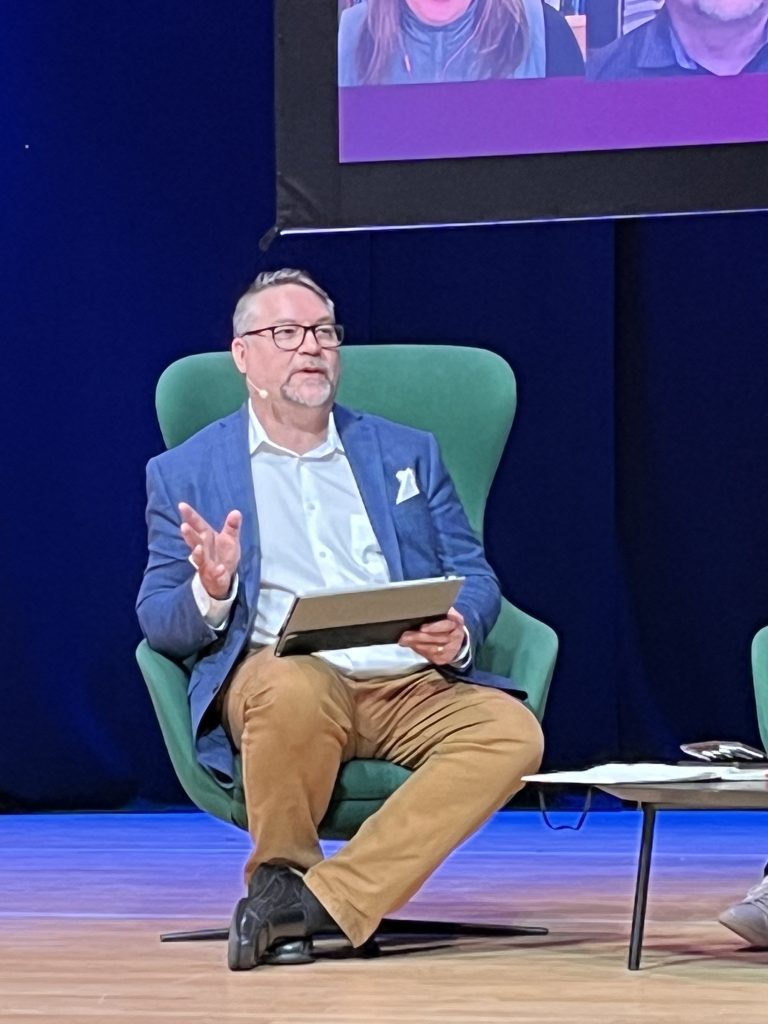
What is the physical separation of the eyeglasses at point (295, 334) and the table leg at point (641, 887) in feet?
3.37

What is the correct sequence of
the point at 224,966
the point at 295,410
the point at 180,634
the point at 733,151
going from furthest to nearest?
the point at 733,151, the point at 295,410, the point at 180,634, the point at 224,966

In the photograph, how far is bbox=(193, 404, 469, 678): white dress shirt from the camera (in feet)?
9.43

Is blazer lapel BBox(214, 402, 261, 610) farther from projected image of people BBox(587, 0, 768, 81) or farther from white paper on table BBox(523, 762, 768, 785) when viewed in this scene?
projected image of people BBox(587, 0, 768, 81)

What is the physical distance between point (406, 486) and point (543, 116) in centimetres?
120

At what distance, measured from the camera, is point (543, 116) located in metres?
3.88

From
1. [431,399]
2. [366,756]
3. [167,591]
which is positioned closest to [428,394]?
[431,399]

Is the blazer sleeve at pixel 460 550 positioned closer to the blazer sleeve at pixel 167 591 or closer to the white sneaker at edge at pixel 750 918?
the blazer sleeve at pixel 167 591

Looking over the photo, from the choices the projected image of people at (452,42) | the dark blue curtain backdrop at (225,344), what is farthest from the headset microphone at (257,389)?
the dark blue curtain backdrop at (225,344)

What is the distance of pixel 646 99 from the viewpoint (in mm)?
3850

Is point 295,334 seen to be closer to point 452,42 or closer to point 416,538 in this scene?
point 416,538

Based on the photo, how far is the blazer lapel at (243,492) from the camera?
2.89 meters

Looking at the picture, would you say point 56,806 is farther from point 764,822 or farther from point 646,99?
point 646,99

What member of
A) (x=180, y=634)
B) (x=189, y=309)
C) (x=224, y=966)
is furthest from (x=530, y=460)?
(x=224, y=966)

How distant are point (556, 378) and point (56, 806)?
1858mm
